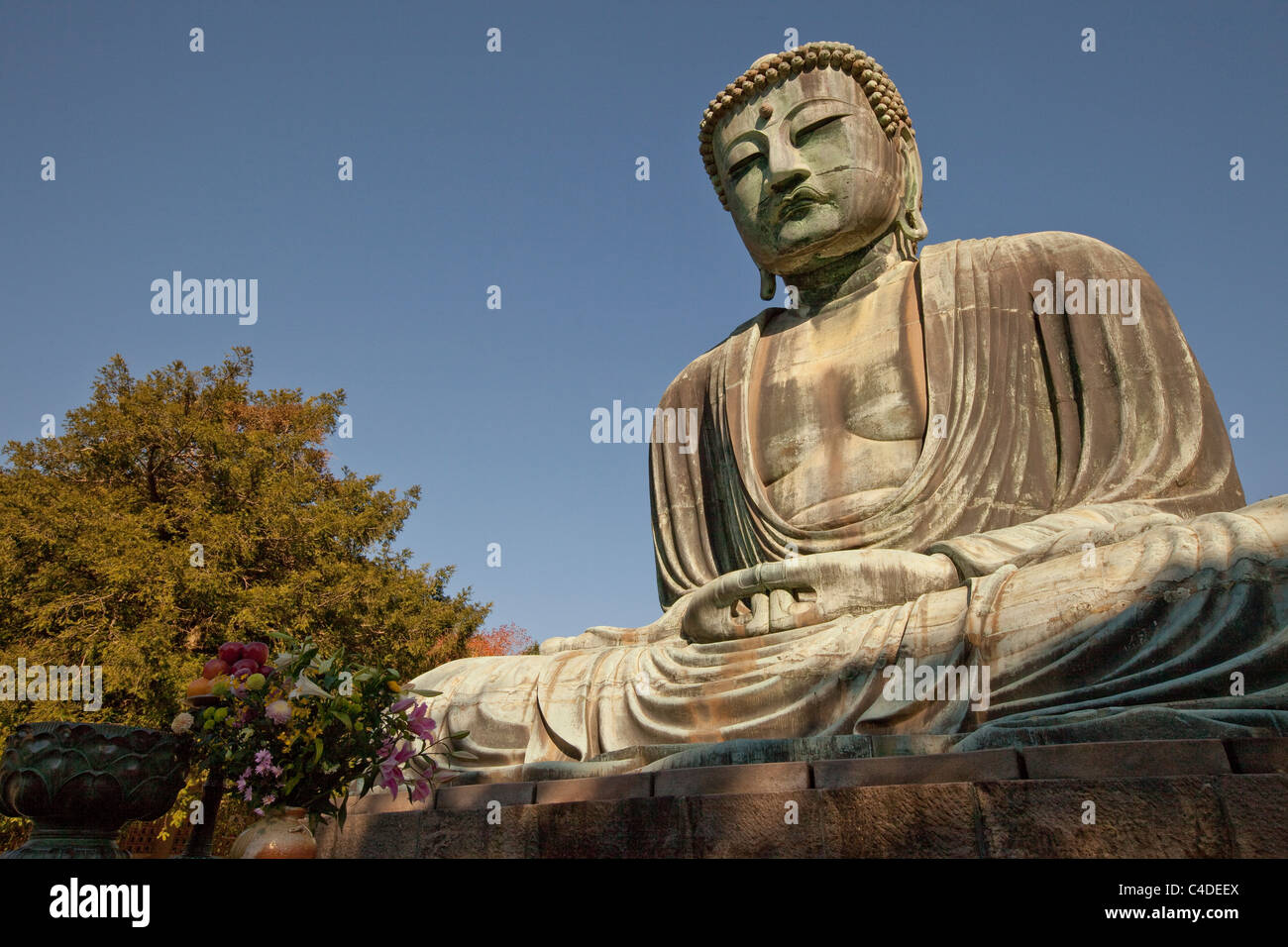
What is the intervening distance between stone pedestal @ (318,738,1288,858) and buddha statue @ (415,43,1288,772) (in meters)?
0.40

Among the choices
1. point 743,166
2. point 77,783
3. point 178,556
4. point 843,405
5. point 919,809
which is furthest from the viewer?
point 178,556

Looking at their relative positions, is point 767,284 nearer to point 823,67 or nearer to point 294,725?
point 823,67

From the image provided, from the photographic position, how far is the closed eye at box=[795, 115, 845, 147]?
7.50 metres

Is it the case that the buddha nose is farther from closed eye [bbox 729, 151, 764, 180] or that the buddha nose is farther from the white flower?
the white flower

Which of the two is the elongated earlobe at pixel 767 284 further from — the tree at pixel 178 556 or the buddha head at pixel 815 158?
the tree at pixel 178 556

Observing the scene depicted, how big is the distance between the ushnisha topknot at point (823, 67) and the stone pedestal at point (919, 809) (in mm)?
5272

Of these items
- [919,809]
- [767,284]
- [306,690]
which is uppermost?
[767,284]

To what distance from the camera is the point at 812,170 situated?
7.46 metres

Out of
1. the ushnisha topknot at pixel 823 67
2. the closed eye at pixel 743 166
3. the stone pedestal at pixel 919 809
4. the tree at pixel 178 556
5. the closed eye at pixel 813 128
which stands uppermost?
the ushnisha topknot at pixel 823 67

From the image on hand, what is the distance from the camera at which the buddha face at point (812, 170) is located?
7.44 m

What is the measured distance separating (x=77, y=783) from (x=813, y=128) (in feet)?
19.8

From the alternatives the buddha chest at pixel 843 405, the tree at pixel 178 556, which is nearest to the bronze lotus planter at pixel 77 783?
A: the buddha chest at pixel 843 405

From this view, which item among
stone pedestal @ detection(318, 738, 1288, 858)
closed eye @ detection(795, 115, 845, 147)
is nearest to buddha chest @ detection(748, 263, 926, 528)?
closed eye @ detection(795, 115, 845, 147)

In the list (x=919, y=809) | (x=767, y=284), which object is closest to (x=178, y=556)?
(x=767, y=284)
